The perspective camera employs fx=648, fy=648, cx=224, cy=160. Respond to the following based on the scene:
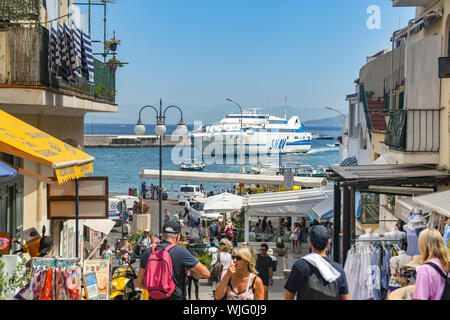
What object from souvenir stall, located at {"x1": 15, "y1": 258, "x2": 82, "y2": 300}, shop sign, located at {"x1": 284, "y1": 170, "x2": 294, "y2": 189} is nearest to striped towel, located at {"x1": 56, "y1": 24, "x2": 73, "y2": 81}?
souvenir stall, located at {"x1": 15, "y1": 258, "x2": 82, "y2": 300}

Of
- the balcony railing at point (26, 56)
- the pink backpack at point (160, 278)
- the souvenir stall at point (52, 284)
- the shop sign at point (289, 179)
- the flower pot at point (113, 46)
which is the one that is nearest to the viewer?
the pink backpack at point (160, 278)

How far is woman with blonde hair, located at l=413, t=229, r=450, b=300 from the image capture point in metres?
5.43

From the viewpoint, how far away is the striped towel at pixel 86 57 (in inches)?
532

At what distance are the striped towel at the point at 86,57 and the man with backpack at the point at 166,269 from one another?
7821 millimetres

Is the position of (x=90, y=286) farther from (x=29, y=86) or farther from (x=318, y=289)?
(x=318, y=289)

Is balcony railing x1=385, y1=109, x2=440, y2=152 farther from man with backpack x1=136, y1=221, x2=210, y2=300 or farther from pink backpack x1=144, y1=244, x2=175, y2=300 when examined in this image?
pink backpack x1=144, y1=244, x2=175, y2=300

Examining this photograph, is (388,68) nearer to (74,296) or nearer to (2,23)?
(2,23)

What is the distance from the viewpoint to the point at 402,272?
8.74 m

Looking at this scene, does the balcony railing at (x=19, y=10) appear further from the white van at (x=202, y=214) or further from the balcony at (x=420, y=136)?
the white van at (x=202, y=214)

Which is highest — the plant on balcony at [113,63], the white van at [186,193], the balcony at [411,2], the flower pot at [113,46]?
the balcony at [411,2]

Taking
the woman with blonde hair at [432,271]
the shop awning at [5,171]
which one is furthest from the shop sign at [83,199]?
the woman with blonde hair at [432,271]

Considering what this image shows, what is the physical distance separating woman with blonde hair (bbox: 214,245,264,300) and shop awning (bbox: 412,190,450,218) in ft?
11.7

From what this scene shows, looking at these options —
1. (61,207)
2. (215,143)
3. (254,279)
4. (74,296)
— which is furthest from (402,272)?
(215,143)

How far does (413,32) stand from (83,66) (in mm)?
7525
